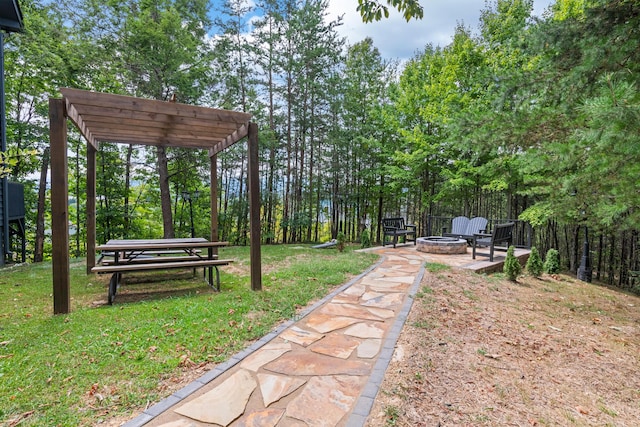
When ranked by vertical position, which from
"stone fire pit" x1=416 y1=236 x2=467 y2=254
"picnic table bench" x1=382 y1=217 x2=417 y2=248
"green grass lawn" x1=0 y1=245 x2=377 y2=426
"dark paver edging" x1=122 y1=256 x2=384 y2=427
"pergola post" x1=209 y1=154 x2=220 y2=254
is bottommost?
"dark paver edging" x1=122 y1=256 x2=384 y2=427

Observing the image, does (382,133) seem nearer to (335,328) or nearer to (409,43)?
(409,43)

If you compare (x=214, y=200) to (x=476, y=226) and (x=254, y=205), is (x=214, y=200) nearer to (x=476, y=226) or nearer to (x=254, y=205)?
(x=254, y=205)

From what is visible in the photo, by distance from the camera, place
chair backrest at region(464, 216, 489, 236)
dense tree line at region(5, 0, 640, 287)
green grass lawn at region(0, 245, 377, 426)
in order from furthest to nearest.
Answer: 1. chair backrest at region(464, 216, 489, 236)
2. dense tree line at region(5, 0, 640, 287)
3. green grass lawn at region(0, 245, 377, 426)

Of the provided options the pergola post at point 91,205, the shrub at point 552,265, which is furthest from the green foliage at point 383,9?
the shrub at point 552,265

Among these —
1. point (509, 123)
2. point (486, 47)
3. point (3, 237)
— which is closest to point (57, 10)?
point (3, 237)

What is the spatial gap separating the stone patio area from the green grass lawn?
0.19 m

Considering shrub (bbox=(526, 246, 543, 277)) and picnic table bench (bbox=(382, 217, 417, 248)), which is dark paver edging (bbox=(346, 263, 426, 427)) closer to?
shrub (bbox=(526, 246, 543, 277))

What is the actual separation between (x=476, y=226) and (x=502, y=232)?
4.71 ft

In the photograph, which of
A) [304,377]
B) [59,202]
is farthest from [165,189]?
[304,377]

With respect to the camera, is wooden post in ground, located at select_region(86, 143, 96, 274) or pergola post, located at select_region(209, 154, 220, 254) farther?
pergola post, located at select_region(209, 154, 220, 254)

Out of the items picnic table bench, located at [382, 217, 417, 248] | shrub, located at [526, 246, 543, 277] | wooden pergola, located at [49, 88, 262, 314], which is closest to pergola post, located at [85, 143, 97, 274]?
wooden pergola, located at [49, 88, 262, 314]

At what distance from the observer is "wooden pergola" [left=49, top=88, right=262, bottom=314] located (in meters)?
2.93

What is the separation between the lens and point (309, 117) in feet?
35.7

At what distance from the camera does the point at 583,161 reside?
2.90m
